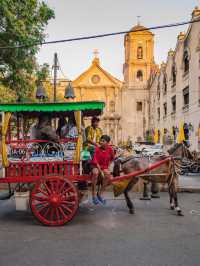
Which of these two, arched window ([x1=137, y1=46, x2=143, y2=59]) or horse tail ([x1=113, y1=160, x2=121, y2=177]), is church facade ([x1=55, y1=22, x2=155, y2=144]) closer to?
arched window ([x1=137, y1=46, x2=143, y2=59])

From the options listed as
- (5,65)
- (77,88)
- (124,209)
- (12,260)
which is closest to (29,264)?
(12,260)

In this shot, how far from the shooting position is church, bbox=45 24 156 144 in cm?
5159

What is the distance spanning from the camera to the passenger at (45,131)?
672 cm

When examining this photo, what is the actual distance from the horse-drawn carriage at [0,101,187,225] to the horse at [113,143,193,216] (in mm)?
376

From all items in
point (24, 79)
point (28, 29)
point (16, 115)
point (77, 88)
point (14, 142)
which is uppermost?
point (77, 88)

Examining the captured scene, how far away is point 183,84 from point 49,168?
72.2 feet

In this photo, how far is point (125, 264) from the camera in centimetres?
418

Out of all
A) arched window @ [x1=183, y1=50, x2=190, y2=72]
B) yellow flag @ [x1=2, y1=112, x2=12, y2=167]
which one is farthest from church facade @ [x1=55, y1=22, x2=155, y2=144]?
yellow flag @ [x1=2, y1=112, x2=12, y2=167]

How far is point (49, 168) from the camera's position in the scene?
21.3 feet

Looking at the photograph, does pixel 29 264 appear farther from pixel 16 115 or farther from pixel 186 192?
pixel 186 192

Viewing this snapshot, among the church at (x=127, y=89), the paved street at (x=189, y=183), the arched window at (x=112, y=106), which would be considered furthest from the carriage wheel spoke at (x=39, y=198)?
the arched window at (x=112, y=106)

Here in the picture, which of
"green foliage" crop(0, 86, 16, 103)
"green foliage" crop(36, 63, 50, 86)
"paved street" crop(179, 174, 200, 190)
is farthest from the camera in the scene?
"green foliage" crop(36, 63, 50, 86)

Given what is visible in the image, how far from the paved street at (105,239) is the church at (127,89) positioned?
43626 millimetres

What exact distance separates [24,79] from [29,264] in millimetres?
13916
